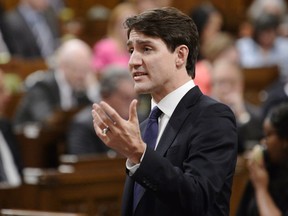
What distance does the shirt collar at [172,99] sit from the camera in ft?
9.41

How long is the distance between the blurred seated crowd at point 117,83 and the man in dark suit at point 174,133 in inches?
63.6

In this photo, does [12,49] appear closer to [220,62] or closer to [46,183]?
[220,62]

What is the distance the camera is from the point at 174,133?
284 centimetres

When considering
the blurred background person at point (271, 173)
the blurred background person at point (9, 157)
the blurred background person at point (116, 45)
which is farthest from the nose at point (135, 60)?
the blurred background person at point (116, 45)

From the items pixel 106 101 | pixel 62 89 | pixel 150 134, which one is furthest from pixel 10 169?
pixel 150 134

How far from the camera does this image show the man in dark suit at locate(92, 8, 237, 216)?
2.64 meters

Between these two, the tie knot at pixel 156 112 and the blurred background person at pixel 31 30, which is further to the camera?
the blurred background person at pixel 31 30

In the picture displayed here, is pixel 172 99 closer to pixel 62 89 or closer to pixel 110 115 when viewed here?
pixel 110 115

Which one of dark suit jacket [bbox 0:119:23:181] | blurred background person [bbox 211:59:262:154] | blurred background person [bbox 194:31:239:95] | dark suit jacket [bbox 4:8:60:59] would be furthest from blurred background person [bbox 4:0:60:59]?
dark suit jacket [bbox 0:119:23:181]

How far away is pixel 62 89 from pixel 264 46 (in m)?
2.71

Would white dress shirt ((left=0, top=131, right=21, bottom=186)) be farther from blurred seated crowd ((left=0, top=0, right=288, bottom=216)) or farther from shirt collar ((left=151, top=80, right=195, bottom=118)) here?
shirt collar ((left=151, top=80, right=195, bottom=118))

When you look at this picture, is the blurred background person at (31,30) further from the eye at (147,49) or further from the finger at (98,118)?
the finger at (98,118)

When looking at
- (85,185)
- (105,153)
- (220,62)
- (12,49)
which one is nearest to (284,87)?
(220,62)

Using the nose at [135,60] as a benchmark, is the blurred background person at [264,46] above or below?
below
